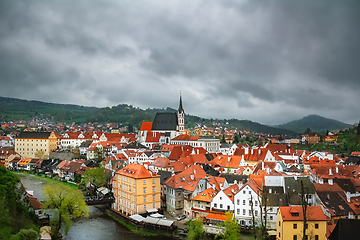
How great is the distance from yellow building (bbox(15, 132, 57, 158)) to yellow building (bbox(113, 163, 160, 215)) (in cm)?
5655

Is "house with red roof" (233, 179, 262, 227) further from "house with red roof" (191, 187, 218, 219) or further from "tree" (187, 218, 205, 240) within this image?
"tree" (187, 218, 205, 240)

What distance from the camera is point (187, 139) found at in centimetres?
8819

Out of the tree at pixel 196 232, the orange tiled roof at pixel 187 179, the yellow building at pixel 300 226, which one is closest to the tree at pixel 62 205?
the orange tiled roof at pixel 187 179

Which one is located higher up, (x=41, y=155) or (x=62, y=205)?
(x=62, y=205)

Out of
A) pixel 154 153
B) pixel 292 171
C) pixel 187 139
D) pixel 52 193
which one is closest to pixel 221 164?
pixel 292 171

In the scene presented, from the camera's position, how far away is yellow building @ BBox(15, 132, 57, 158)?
8614cm

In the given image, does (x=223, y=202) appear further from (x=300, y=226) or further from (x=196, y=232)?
(x=300, y=226)

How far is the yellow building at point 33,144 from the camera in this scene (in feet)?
283

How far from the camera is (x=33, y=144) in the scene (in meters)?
86.4

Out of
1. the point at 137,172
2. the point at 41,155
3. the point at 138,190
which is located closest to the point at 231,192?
the point at 138,190

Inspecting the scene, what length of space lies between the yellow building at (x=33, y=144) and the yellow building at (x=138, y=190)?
186ft

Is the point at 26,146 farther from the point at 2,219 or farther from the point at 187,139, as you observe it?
the point at 2,219

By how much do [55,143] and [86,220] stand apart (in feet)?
198

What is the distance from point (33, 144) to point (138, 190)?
62562mm
